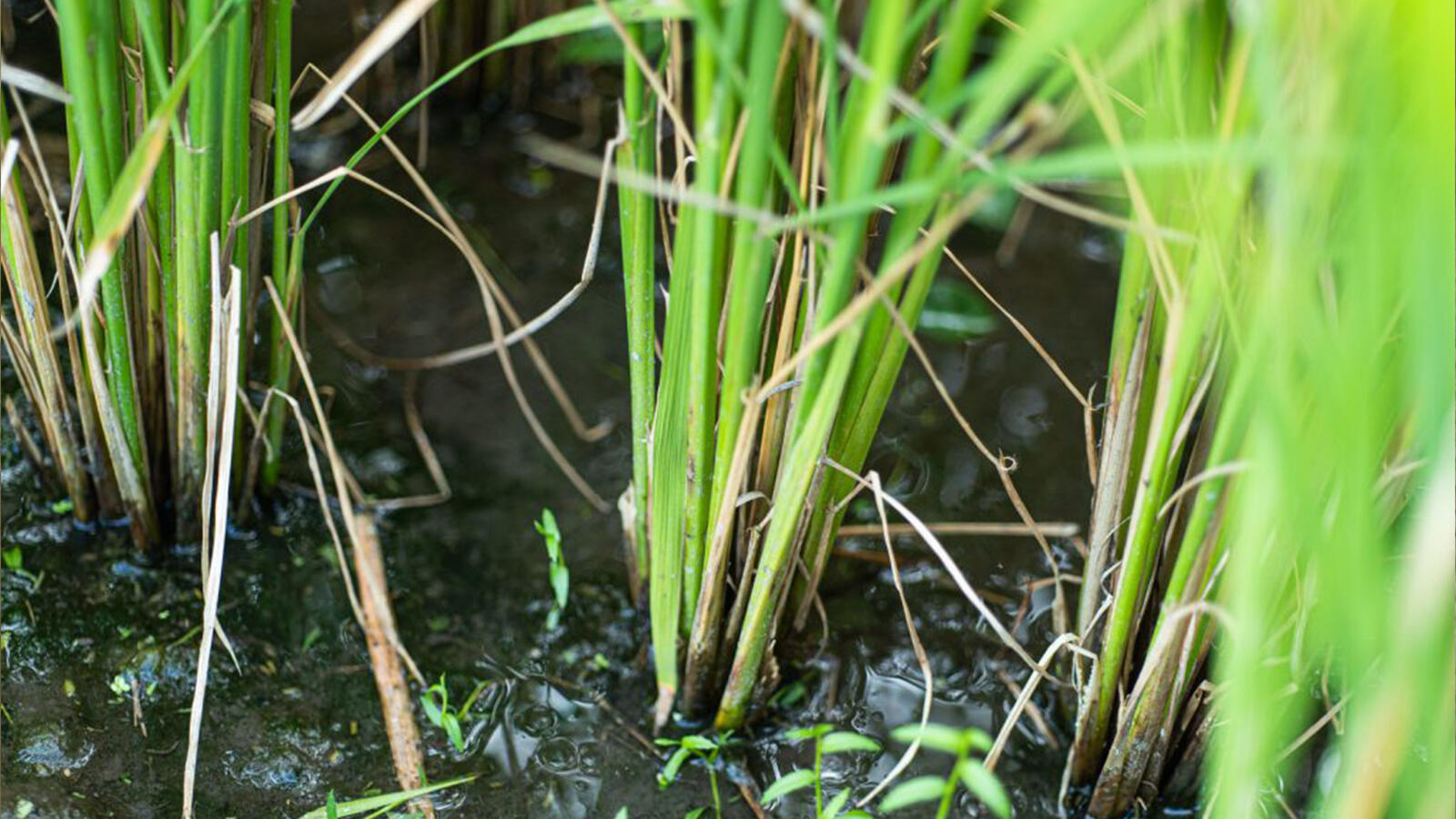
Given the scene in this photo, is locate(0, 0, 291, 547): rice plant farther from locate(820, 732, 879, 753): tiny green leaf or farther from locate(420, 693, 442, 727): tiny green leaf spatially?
locate(820, 732, 879, 753): tiny green leaf

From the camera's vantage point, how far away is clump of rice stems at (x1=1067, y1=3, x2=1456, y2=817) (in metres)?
0.56

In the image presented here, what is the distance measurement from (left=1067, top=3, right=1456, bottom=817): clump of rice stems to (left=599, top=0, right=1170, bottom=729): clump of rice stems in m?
0.11

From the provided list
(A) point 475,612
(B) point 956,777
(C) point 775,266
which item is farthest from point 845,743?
(A) point 475,612

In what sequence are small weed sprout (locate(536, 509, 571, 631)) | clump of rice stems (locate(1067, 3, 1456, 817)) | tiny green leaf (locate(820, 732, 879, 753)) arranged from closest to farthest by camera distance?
clump of rice stems (locate(1067, 3, 1456, 817)) < tiny green leaf (locate(820, 732, 879, 753)) < small weed sprout (locate(536, 509, 571, 631))

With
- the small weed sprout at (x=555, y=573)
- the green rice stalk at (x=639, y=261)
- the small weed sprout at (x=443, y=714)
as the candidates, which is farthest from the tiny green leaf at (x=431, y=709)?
the green rice stalk at (x=639, y=261)

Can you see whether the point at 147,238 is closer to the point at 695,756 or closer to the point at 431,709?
the point at 431,709

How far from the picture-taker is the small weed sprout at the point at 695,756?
1133mm

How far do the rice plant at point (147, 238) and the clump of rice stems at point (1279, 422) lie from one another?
0.65m

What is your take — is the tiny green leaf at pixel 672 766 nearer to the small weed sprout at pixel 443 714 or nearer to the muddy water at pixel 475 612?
the muddy water at pixel 475 612

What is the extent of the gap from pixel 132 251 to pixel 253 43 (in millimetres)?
228

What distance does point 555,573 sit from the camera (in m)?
1.26

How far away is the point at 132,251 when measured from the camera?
1.12m

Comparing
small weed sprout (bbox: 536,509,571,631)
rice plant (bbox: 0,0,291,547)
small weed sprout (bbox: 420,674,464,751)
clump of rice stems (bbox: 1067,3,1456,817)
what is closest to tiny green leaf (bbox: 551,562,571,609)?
small weed sprout (bbox: 536,509,571,631)

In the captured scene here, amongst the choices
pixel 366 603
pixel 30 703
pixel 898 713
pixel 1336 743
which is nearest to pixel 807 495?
pixel 898 713
